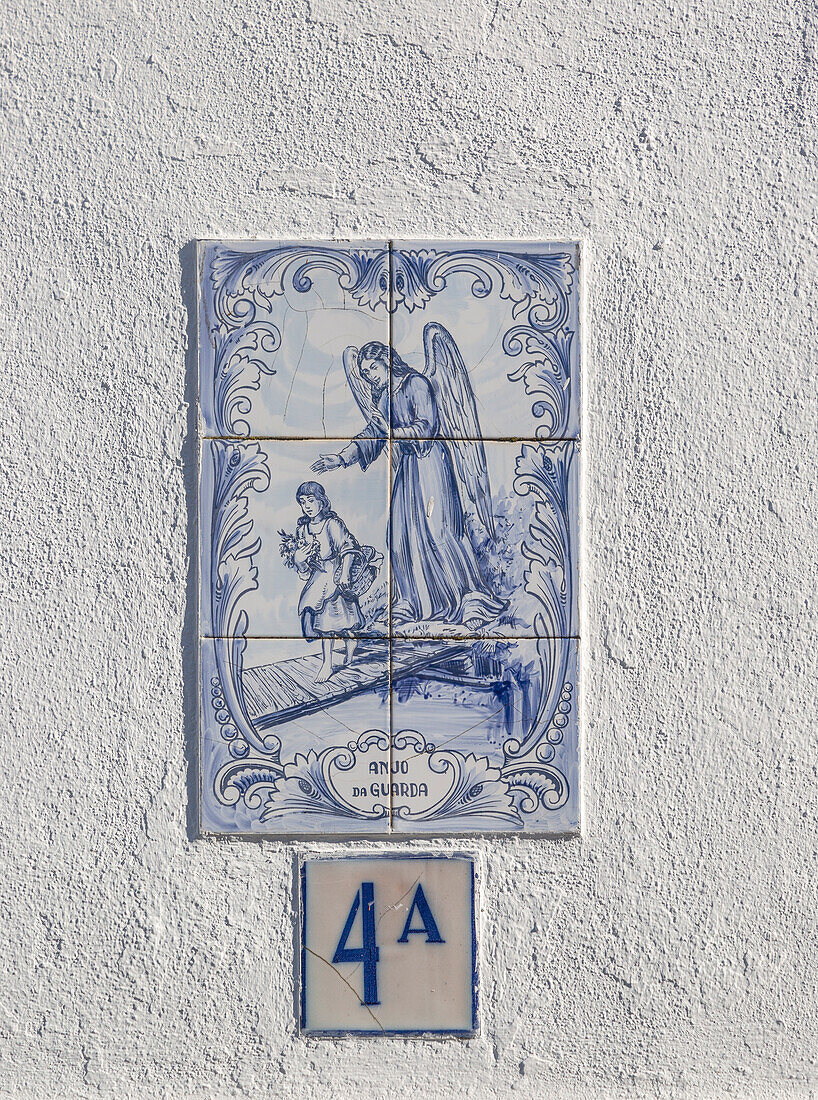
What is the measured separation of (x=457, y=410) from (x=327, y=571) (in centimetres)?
41

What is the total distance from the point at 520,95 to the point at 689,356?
0.61 metres

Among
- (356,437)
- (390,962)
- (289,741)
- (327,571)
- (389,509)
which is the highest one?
(356,437)

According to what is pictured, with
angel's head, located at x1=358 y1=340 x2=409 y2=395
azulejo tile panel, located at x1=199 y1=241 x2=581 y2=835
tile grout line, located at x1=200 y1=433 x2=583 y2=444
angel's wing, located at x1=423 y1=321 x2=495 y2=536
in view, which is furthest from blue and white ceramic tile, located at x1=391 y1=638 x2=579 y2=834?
angel's head, located at x1=358 y1=340 x2=409 y2=395

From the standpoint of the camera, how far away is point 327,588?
1723 millimetres

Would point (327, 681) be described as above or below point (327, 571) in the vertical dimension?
below

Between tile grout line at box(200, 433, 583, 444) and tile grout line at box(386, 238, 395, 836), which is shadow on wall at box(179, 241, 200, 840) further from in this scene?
tile grout line at box(386, 238, 395, 836)

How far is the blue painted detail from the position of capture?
67.4 inches

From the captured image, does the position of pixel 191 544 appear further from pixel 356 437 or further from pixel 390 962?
pixel 390 962

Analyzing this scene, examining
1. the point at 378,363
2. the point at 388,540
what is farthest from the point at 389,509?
the point at 378,363

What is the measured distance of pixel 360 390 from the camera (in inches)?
67.8

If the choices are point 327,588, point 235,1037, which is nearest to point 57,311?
point 327,588

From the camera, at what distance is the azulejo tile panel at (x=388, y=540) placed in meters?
1.72

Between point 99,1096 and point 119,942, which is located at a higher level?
point 119,942

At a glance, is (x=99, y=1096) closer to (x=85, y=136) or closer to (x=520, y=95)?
(x=85, y=136)
